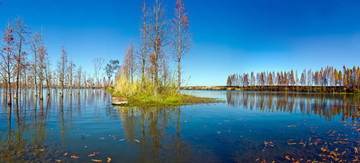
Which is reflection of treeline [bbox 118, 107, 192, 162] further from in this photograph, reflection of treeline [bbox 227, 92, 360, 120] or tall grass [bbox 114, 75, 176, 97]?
tall grass [bbox 114, 75, 176, 97]

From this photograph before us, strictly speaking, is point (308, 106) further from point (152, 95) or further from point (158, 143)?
point (158, 143)

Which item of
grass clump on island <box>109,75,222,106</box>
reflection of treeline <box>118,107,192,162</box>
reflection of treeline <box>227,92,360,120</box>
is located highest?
grass clump on island <box>109,75,222,106</box>

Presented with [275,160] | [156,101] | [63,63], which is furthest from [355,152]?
[63,63]

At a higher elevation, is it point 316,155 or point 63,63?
point 63,63

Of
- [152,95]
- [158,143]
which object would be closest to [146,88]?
[152,95]

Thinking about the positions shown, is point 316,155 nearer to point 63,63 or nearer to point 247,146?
point 247,146

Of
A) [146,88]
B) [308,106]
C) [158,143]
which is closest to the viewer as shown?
[158,143]

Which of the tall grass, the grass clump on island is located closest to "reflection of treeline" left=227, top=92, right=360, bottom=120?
the grass clump on island

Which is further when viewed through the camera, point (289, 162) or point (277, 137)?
point (277, 137)

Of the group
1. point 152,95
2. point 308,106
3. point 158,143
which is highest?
point 152,95

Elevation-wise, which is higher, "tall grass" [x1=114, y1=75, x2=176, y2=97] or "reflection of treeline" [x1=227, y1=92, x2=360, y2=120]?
"tall grass" [x1=114, y1=75, x2=176, y2=97]

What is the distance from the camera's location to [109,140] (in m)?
5.14

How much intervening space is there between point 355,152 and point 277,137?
5.97 feet

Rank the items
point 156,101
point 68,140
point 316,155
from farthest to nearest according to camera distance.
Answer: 1. point 156,101
2. point 68,140
3. point 316,155
